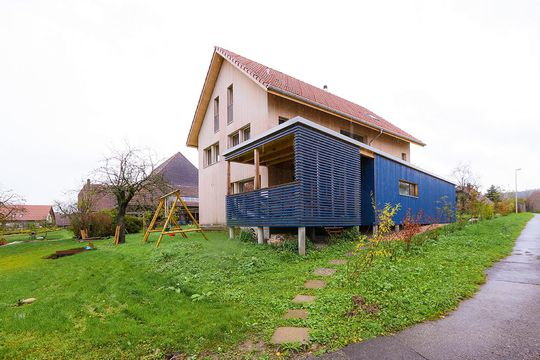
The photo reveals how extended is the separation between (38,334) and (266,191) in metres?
6.42

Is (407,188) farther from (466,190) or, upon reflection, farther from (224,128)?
(466,190)

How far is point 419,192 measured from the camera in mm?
13930

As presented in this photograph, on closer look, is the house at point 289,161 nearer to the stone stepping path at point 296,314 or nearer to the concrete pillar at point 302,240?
the concrete pillar at point 302,240

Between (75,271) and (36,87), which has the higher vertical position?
(36,87)

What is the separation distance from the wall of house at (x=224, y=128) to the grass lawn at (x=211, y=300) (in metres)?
6.69

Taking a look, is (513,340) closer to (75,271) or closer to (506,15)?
(75,271)

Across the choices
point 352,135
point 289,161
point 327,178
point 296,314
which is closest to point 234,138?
point 289,161

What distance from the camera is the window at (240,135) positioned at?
13930 mm

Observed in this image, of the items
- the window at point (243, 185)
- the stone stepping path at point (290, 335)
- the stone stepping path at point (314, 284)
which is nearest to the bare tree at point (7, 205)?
the window at point (243, 185)

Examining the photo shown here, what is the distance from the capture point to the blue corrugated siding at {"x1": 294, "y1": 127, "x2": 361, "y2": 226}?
796 centimetres

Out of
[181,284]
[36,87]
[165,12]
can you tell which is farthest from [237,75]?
[181,284]

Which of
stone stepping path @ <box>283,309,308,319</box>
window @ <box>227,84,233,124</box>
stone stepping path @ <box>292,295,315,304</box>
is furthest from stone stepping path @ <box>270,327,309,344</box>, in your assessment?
window @ <box>227,84,233,124</box>

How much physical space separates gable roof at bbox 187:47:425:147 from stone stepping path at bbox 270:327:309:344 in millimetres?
9657

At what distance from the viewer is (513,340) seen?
289 centimetres
